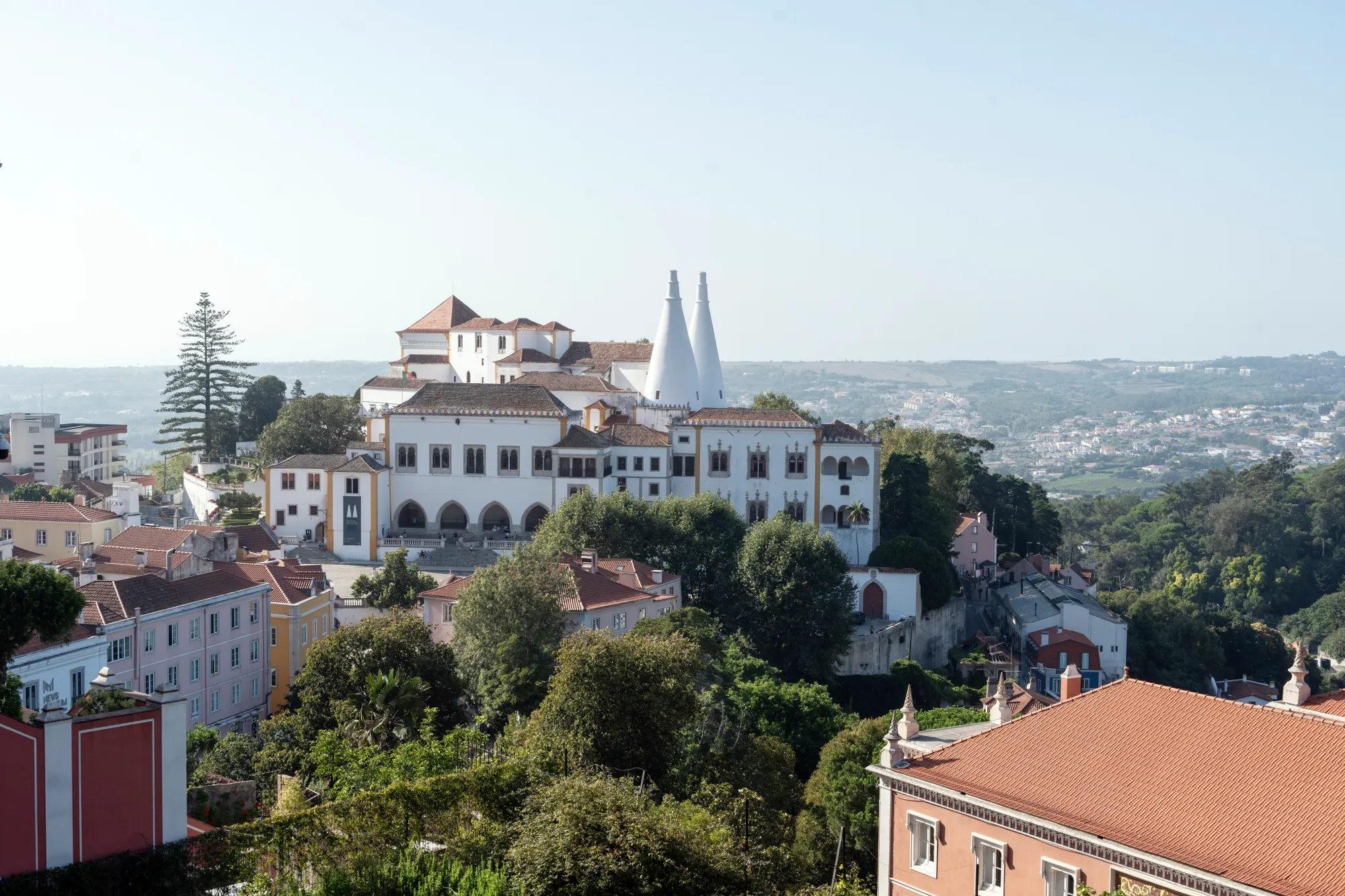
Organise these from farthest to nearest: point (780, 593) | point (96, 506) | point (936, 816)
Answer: point (96, 506) → point (780, 593) → point (936, 816)

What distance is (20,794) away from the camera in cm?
1361

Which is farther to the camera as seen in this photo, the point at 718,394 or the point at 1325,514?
the point at 1325,514

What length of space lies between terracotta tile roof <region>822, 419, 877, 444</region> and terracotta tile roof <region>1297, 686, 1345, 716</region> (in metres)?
32.3

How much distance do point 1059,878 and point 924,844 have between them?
2.06 metres

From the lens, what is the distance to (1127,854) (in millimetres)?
15406

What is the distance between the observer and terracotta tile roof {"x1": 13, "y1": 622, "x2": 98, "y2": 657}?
80.2 feet

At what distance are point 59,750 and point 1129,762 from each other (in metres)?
11.0

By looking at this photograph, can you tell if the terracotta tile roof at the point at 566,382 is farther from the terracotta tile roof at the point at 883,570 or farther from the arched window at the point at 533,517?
the terracotta tile roof at the point at 883,570

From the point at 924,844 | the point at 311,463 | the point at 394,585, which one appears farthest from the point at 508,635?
the point at 311,463

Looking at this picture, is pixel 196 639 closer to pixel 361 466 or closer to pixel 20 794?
pixel 361 466

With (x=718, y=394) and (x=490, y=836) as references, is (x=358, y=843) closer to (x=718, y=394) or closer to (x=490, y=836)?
(x=490, y=836)

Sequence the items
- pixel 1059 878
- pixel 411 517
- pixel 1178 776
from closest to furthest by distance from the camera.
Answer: pixel 1059 878, pixel 1178 776, pixel 411 517

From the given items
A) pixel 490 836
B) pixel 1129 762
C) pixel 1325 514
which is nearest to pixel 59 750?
pixel 490 836

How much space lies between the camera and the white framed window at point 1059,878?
631 inches
